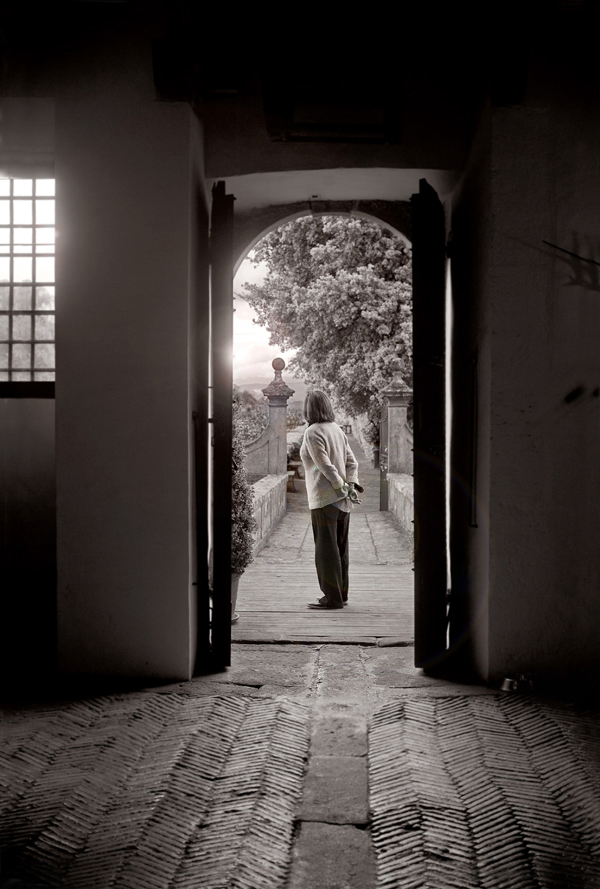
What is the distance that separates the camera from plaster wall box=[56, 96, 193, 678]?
490cm

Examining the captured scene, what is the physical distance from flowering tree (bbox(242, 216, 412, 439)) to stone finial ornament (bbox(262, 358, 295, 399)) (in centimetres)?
279

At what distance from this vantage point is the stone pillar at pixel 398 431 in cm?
1564

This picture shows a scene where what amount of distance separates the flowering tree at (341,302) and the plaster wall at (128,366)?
14672 millimetres

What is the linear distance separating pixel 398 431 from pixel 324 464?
8.87m

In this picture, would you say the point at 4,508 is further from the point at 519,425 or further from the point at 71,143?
the point at 519,425

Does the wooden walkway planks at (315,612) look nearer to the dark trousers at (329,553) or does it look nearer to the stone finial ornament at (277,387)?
the dark trousers at (329,553)

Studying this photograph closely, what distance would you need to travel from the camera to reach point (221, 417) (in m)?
5.28

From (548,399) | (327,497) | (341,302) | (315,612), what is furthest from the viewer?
(341,302)

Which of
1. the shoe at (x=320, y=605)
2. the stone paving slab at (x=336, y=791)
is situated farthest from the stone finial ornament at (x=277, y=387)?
the stone paving slab at (x=336, y=791)

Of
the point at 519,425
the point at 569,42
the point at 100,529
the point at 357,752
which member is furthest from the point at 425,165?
the point at 357,752

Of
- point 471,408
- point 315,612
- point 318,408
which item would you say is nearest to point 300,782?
point 471,408

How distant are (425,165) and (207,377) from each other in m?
2.21

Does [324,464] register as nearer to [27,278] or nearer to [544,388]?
[544,388]

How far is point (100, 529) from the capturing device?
195 inches
